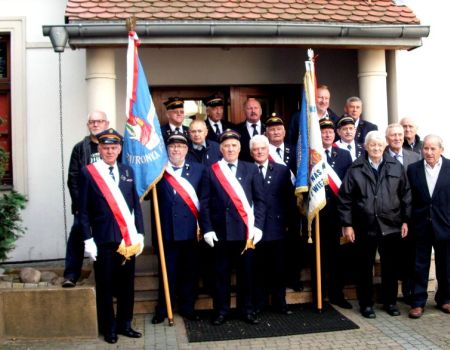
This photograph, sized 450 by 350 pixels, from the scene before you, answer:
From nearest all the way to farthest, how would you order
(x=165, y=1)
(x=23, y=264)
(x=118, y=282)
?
(x=118, y=282)
(x=165, y=1)
(x=23, y=264)

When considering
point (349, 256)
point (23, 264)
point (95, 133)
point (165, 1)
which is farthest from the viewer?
point (23, 264)

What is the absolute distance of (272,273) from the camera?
6574 millimetres

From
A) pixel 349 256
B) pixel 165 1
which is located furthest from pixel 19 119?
pixel 349 256

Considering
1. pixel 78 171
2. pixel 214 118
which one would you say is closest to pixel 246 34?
pixel 214 118

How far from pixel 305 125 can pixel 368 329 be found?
2183 mm

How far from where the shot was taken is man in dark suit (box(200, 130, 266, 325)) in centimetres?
616

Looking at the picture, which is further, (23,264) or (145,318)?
(23,264)

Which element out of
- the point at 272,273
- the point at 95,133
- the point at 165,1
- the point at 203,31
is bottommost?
the point at 272,273

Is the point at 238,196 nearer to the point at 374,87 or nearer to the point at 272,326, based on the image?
the point at 272,326

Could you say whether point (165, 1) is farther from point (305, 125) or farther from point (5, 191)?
point (5, 191)

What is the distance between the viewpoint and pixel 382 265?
644cm

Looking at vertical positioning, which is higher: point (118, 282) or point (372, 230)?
point (372, 230)

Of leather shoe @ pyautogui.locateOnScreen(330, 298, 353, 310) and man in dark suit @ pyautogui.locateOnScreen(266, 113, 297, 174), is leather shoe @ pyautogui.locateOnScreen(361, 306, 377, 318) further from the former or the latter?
man in dark suit @ pyautogui.locateOnScreen(266, 113, 297, 174)

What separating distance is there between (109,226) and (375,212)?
2.63 m
